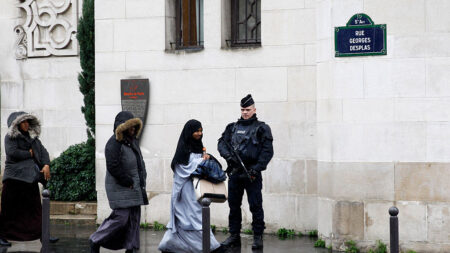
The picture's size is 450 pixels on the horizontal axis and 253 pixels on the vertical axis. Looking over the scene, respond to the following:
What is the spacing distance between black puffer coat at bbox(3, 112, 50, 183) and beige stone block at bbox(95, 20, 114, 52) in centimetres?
→ 224

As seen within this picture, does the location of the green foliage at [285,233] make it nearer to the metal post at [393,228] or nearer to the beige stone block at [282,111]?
the beige stone block at [282,111]

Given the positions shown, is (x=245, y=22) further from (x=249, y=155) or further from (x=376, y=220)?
(x=376, y=220)

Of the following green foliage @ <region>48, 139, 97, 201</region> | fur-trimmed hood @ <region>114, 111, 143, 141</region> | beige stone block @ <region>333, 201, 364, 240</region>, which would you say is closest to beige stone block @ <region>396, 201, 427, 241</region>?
beige stone block @ <region>333, 201, 364, 240</region>

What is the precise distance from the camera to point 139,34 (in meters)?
14.4

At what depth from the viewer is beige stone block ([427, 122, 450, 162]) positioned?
38.0 ft

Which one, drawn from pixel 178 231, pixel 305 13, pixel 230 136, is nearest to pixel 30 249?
pixel 178 231

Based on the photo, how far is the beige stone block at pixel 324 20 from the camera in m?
12.0

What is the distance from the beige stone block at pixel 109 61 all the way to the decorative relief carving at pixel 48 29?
152 cm

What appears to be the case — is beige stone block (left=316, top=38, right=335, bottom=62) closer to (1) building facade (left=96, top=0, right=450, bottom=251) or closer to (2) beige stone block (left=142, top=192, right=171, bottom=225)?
(1) building facade (left=96, top=0, right=450, bottom=251)

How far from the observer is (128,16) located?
47.5ft

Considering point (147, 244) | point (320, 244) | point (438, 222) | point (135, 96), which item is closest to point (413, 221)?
point (438, 222)

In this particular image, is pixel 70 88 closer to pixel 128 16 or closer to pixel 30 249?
pixel 128 16

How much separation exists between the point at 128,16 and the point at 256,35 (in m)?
2.14

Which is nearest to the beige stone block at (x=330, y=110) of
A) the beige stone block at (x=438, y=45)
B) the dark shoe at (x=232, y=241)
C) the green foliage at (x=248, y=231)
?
the beige stone block at (x=438, y=45)
